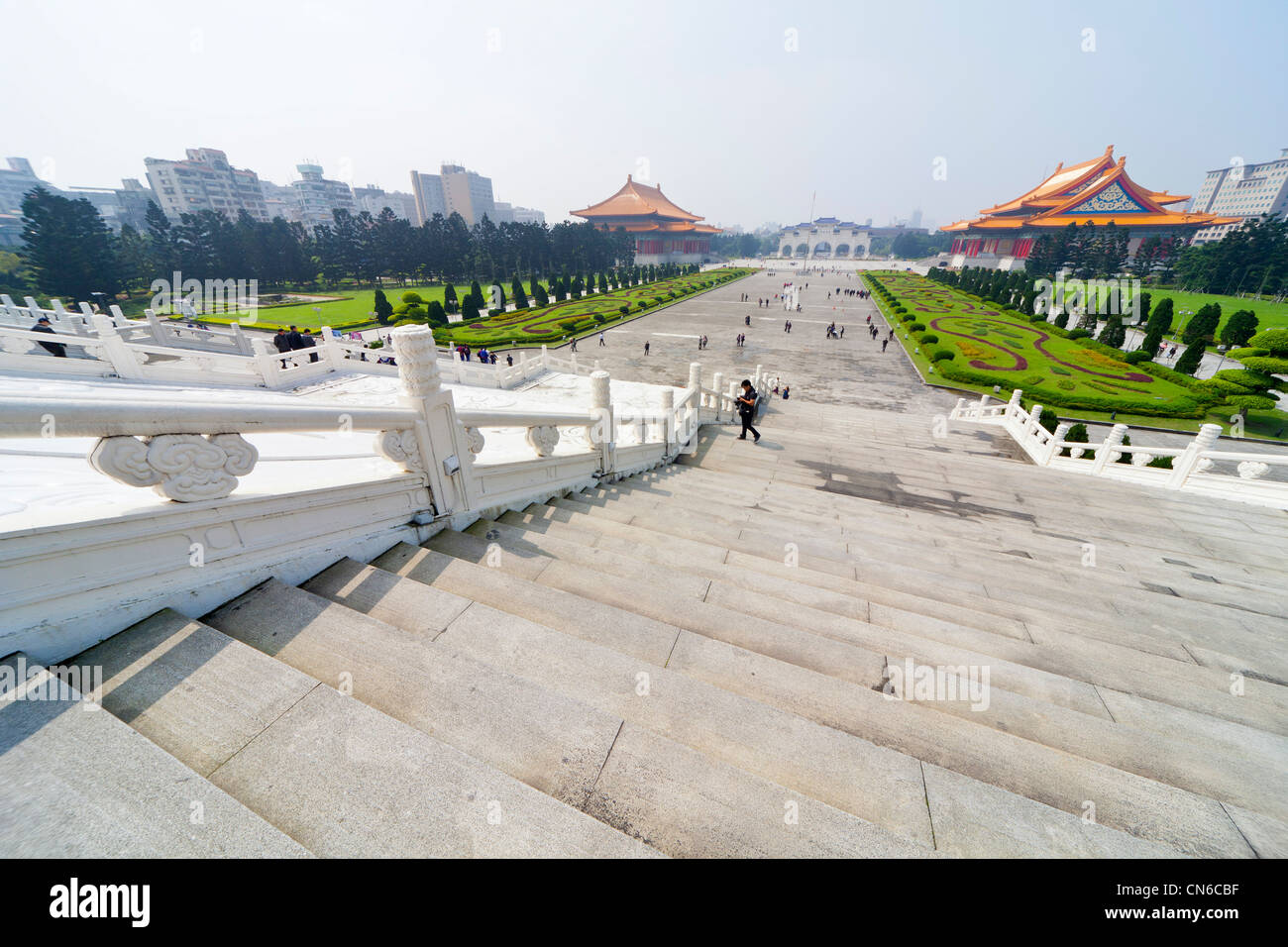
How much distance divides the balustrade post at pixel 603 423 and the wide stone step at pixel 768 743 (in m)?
4.13

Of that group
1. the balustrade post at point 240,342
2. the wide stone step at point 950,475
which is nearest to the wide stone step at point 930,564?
the wide stone step at point 950,475

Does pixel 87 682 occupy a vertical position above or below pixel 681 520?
above

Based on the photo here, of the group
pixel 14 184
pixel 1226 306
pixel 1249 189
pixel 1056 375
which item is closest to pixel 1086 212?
pixel 1226 306

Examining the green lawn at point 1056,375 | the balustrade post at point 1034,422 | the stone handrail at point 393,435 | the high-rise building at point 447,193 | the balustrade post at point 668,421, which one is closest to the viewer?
the stone handrail at point 393,435

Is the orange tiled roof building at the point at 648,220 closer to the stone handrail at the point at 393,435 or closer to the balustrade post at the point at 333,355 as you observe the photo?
the balustrade post at the point at 333,355

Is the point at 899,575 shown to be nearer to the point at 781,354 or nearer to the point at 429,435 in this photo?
the point at 429,435

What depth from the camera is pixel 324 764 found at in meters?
1.83

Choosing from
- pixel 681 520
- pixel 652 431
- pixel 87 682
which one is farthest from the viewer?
pixel 652 431

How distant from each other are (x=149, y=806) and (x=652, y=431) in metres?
8.36

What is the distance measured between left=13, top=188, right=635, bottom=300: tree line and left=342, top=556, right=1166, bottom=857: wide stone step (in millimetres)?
61504

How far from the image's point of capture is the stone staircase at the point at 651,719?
167 centimetres

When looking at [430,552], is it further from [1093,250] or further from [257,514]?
[1093,250]
